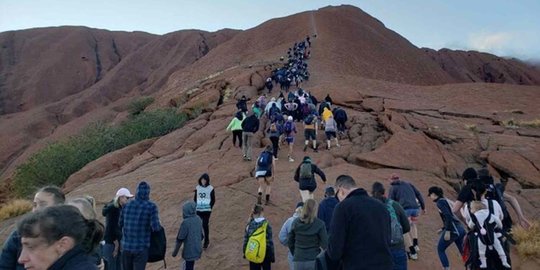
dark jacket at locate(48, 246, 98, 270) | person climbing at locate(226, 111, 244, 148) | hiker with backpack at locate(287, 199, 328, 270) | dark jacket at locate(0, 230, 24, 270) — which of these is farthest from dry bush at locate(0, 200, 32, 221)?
dark jacket at locate(48, 246, 98, 270)

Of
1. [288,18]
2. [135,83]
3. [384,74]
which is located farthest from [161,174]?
[135,83]

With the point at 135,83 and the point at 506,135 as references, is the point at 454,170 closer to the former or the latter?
the point at 506,135

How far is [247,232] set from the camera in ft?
25.3

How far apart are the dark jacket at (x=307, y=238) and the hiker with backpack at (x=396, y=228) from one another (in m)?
0.95

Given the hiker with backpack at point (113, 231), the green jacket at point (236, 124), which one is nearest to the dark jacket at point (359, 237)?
the hiker with backpack at point (113, 231)

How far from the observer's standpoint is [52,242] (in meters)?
3.05

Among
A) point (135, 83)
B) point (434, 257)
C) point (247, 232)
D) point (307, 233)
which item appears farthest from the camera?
point (135, 83)

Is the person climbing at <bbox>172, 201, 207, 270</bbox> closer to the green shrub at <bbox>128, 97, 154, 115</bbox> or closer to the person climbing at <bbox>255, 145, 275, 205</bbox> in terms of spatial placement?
the person climbing at <bbox>255, 145, 275, 205</bbox>

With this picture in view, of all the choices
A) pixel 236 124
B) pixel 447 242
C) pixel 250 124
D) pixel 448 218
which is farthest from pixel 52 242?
pixel 236 124

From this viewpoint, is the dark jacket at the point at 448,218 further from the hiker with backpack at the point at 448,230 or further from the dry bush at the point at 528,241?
the dry bush at the point at 528,241

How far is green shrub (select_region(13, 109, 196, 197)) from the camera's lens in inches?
985

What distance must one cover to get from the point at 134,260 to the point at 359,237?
13.1 feet

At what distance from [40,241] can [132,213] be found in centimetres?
407

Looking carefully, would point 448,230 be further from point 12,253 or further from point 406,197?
point 12,253
